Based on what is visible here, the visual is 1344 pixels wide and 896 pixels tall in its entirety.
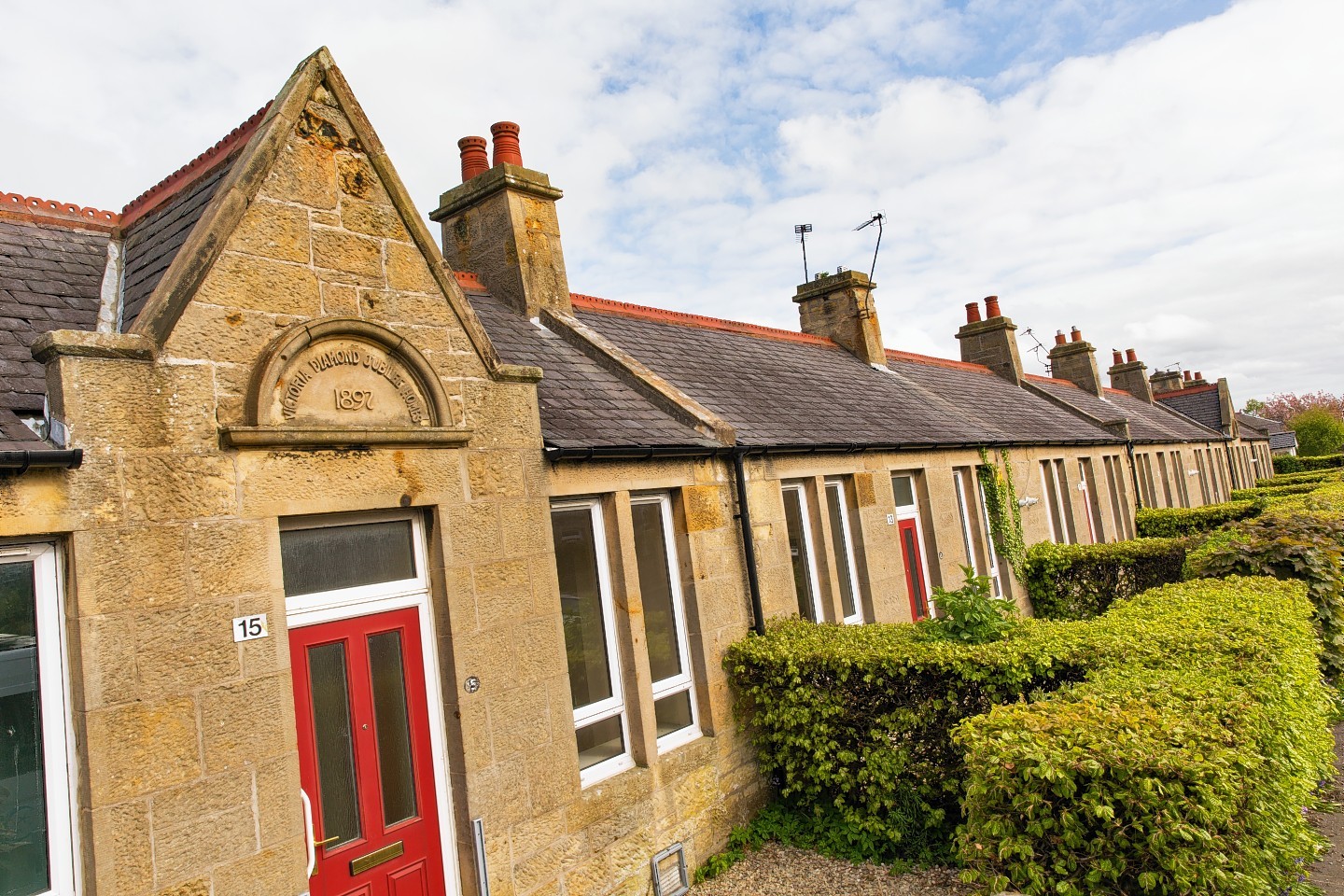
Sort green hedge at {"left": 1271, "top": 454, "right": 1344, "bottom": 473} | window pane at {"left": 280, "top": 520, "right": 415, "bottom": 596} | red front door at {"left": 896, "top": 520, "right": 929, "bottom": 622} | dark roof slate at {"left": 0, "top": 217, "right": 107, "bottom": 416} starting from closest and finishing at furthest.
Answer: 1. dark roof slate at {"left": 0, "top": 217, "right": 107, "bottom": 416}
2. window pane at {"left": 280, "top": 520, "right": 415, "bottom": 596}
3. red front door at {"left": 896, "top": 520, "right": 929, "bottom": 622}
4. green hedge at {"left": 1271, "top": 454, "right": 1344, "bottom": 473}

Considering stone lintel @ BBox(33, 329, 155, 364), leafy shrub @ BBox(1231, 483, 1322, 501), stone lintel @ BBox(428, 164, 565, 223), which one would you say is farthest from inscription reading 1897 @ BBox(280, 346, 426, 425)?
leafy shrub @ BBox(1231, 483, 1322, 501)

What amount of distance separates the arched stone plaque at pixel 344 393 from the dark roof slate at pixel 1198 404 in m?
42.1

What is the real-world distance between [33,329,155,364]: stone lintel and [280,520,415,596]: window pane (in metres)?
1.36

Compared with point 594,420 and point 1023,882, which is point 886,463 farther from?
point 1023,882

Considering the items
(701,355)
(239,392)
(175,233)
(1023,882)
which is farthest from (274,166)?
(701,355)

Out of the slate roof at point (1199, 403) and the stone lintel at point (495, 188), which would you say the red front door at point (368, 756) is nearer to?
the stone lintel at point (495, 188)

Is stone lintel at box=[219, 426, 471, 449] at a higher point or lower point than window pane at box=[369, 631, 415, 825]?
higher

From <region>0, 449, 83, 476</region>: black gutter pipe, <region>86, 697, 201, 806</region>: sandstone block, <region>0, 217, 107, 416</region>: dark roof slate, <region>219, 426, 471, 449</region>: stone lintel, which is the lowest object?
<region>86, 697, 201, 806</region>: sandstone block

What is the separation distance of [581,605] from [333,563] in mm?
2327

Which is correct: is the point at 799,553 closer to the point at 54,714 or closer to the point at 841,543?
the point at 841,543

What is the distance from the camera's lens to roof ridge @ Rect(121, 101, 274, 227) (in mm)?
5918

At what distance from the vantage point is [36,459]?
13.2 feet

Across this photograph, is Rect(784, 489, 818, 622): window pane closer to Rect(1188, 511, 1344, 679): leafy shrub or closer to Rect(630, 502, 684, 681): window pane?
Rect(630, 502, 684, 681): window pane

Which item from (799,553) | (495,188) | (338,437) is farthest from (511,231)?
(338,437)
